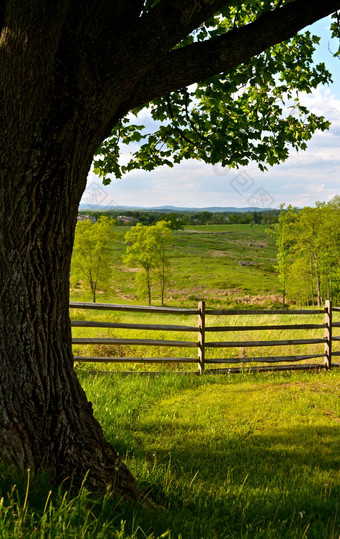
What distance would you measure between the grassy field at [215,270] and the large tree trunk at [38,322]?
142ft

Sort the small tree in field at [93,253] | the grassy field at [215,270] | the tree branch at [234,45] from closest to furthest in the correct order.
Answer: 1. the tree branch at [234,45]
2. the small tree in field at [93,253]
3. the grassy field at [215,270]

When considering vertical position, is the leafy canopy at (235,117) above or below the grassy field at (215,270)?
above

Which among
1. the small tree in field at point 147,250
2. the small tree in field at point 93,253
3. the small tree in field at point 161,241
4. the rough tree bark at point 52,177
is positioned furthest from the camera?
the small tree in field at point 161,241

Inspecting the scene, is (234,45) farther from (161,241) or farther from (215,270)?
(215,270)

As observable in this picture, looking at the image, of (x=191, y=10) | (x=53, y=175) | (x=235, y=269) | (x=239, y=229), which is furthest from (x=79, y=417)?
(x=239, y=229)

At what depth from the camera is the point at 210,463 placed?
440 centimetres

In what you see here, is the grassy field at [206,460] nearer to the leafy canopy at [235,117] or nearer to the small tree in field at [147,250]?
the leafy canopy at [235,117]

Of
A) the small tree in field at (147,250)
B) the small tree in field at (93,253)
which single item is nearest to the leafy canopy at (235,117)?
the small tree in field at (93,253)

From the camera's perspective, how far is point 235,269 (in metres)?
88.8

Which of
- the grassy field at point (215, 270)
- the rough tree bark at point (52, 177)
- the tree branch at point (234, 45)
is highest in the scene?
the tree branch at point (234, 45)

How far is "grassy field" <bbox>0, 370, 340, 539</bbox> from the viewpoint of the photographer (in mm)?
2232

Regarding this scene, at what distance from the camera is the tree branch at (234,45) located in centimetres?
302

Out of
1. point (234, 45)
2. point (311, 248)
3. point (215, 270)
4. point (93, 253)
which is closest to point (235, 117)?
point (234, 45)

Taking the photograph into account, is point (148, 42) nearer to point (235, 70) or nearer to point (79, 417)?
point (79, 417)
